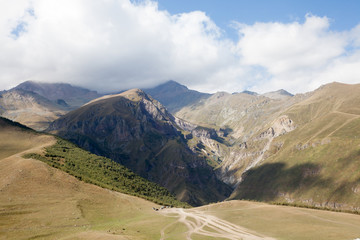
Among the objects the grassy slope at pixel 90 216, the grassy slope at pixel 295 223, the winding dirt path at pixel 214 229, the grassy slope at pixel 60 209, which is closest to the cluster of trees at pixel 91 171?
the grassy slope at pixel 60 209

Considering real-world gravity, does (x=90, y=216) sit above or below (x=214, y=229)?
below

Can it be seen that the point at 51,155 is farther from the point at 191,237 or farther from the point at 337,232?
the point at 337,232

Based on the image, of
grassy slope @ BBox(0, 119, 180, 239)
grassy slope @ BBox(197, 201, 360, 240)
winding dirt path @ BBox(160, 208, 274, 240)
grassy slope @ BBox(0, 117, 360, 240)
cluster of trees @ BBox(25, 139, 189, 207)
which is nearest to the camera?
grassy slope @ BBox(197, 201, 360, 240)

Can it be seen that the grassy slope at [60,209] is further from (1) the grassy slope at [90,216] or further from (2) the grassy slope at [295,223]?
(2) the grassy slope at [295,223]

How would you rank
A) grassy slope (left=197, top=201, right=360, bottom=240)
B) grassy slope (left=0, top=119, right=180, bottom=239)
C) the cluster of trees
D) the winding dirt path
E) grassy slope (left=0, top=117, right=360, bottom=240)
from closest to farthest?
grassy slope (left=197, top=201, right=360, bottom=240), grassy slope (left=0, top=117, right=360, bottom=240), grassy slope (left=0, top=119, right=180, bottom=239), the winding dirt path, the cluster of trees

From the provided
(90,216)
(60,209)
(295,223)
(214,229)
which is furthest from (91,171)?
(295,223)

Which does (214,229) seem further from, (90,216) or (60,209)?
(60,209)

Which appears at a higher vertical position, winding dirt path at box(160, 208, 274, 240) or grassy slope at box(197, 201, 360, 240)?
grassy slope at box(197, 201, 360, 240)

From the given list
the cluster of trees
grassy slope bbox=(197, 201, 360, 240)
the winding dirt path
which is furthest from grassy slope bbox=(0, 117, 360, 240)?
the cluster of trees

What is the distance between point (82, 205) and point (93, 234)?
74.9 ft

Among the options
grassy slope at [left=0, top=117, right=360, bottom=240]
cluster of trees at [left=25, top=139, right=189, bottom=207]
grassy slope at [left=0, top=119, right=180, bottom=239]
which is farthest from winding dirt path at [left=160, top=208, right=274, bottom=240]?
cluster of trees at [left=25, top=139, right=189, bottom=207]

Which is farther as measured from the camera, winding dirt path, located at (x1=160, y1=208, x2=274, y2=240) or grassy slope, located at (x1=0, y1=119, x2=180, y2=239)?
winding dirt path, located at (x1=160, y1=208, x2=274, y2=240)

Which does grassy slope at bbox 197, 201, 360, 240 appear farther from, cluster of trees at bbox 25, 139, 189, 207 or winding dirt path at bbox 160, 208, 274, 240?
cluster of trees at bbox 25, 139, 189, 207

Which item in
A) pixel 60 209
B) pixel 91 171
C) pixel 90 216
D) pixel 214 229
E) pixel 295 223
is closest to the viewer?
pixel 295 223
